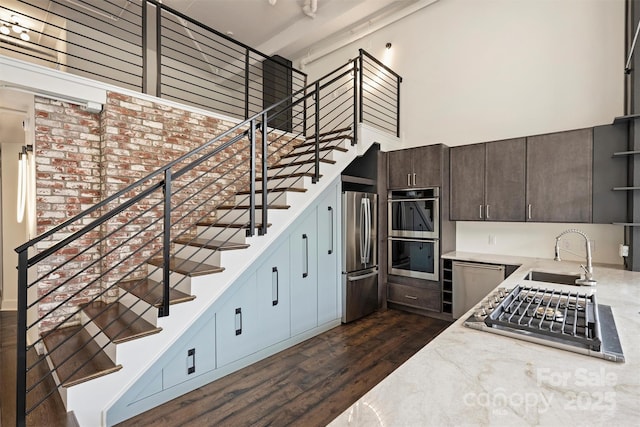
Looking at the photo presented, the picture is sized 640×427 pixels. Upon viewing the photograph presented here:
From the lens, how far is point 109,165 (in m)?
3.14

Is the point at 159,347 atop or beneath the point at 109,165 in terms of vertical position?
beneath

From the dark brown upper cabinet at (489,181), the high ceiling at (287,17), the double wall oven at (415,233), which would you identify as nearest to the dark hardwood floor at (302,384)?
the double wall oven at (415,233)

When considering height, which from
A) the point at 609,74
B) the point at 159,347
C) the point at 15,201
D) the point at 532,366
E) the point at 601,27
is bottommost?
the point at 159,347

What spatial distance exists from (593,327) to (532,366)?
52cm

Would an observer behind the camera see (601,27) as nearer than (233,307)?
No

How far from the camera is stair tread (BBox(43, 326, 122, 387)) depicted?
1.97m

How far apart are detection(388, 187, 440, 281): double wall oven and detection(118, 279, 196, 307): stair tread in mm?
2908

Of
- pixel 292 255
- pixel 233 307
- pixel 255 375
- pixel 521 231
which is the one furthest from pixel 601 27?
pixel 255 375

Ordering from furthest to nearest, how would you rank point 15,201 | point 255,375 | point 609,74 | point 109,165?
1. point 15,201
2. point 609,74
3. point 109,165
4. point 255,375

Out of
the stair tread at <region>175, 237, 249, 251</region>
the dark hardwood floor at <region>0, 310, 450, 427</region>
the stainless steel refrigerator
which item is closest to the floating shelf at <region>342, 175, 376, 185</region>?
the stainless steel refrigerator

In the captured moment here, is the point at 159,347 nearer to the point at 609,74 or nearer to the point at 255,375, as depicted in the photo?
the point at 255,375

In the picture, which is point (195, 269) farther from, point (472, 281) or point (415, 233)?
point (472, 281)

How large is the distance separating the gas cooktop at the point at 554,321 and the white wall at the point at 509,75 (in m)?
2.49

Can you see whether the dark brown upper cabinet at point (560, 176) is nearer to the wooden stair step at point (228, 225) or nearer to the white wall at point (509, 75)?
the white wall at point (509, 75)
